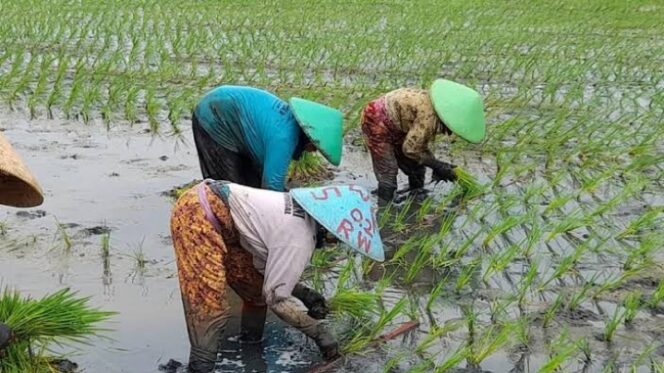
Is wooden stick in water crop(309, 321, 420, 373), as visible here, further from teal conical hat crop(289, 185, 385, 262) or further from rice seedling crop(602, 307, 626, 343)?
rice seedling crop(602, 307, 626, 343)

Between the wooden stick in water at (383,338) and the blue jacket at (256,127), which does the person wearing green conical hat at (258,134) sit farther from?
the wooden stick in water at (383,338)

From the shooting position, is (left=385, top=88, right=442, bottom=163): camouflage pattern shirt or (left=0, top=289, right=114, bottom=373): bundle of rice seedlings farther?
(left=385, top=88, right=442, bottom=163): camouflage pattern shirt

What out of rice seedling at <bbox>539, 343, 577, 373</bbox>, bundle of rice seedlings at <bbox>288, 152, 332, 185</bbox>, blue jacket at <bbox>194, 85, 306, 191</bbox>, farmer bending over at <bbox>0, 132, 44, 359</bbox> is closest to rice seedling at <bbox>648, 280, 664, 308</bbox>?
rice seedling at <bbox>539, 343, 577, 373</bbox>

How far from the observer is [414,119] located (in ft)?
15.8

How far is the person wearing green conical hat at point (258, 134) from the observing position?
11.4ft

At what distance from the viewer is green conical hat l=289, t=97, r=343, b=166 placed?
11.2 feet

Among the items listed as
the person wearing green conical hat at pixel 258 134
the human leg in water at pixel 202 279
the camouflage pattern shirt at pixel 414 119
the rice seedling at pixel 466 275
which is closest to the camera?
the human leg in water at pixel 202 279

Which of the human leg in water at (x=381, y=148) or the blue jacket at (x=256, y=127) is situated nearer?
the blue jacket at (x=256, y=127)

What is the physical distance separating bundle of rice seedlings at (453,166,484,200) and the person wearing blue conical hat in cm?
209

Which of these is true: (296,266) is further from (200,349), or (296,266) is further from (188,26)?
(188,26)

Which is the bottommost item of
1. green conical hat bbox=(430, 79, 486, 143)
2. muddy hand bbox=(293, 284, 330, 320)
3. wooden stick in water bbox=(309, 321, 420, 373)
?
wooden stick in water bbox=(309, 321, 420, 373)

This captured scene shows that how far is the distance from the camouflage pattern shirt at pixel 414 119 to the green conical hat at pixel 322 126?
1.26m

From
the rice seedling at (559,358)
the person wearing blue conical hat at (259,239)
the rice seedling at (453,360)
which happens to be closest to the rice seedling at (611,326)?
the rice seedling at (559,358)

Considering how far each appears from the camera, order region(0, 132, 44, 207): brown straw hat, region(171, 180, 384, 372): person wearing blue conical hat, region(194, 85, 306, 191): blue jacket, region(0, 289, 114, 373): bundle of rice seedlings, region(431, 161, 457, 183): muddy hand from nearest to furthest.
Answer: region(0, 132, 44, 207): brown straw hat
region(0, 289, 114, 373): bundle of rice seedlings
region(171, 180, 384, 372): person wearing blue conical hat
region(194, 85, 306, 191): blue jacket
region(431, 161, 457, 183): muddy hand
